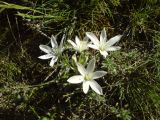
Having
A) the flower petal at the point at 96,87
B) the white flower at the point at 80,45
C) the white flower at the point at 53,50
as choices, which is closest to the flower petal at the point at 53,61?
the white flower at the point at 53,50

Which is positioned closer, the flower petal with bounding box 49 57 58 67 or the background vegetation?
the flower petal with bounding box 49 57 58 67

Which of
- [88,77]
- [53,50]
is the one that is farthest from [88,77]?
[53,50]

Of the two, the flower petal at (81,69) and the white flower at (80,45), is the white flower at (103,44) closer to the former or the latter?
the white flower at (80,45)

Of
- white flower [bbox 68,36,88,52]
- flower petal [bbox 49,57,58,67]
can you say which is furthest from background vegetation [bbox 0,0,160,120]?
white flower [bbox 68,36,88,52]

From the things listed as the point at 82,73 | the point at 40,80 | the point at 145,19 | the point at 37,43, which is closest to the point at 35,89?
the point at 40,80

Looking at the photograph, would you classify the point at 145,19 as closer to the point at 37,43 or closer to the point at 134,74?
the point at 134,74

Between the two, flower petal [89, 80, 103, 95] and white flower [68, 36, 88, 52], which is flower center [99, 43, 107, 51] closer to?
white flower [68, 36, 88, 52]
